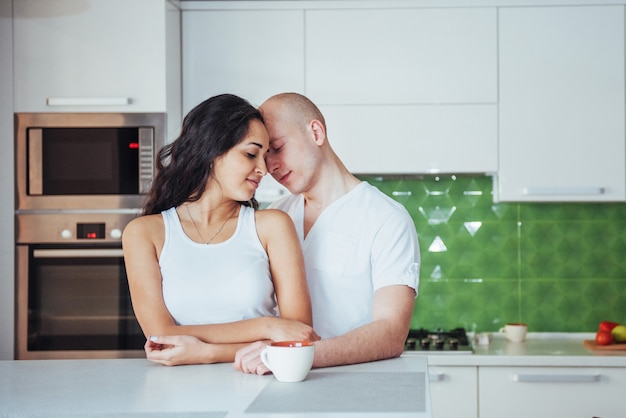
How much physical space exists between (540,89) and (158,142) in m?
1.59

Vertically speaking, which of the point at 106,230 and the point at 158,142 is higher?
the point at 158,142

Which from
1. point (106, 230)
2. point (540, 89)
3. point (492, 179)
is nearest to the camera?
point (106, 230)

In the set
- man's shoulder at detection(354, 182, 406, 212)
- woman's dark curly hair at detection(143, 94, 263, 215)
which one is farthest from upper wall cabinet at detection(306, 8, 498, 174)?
woman's dark curly hair at detection(143, 94, 263, 215)

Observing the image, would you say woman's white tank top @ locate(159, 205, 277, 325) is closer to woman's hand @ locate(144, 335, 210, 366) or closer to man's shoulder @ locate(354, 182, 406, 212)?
woman's hand @ locate(144, 335, 210, 366)

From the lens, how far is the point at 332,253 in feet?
7.09

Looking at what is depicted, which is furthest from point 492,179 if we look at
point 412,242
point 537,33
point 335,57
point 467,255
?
point 412,242

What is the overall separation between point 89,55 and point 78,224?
2.19ft

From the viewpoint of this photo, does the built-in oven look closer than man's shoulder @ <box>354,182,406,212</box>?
No

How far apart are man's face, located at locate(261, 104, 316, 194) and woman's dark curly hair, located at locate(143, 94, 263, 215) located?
0.22m

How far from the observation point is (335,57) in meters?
3.63

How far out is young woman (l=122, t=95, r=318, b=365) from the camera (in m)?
1.83

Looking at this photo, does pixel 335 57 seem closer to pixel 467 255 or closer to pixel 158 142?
pixel 158 142

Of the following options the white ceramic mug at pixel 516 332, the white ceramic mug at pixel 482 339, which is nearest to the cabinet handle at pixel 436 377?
the white ceramic mug at pixel 482 339

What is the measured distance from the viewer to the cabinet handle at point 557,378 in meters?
3.34
